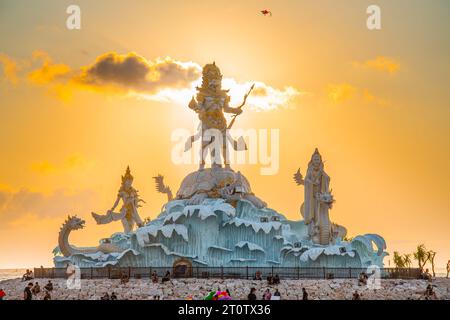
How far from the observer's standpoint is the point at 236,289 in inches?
1684

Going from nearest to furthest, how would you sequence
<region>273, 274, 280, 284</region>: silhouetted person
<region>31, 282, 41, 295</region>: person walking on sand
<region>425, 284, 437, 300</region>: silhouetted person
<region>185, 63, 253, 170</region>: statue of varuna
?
<region>425, 284, 437, 300</region>: silhouetted person → <region>31, 282, 41, 295</region>: person walking on sand → <region>273, 274, 280, 284</region>: silhouetted person → <region>185, 63, 253, 170</region>: statue of varuna

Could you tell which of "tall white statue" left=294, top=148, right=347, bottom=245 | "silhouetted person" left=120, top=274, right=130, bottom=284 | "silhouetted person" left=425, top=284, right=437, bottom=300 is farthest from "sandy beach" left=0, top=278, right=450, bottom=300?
"tall white statue" left=294, top=148, right=347, bottom=245

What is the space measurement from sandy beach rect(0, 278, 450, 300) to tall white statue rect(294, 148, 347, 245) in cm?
552

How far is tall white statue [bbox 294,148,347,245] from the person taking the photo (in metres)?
50.2

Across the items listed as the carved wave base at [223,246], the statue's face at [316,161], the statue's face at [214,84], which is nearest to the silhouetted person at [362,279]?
the carved wave base at [223,246]

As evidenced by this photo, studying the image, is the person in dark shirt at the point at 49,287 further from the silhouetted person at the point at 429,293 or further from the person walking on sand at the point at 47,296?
the silhouetted person at the point at 429,293

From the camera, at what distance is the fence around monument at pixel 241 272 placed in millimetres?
46781

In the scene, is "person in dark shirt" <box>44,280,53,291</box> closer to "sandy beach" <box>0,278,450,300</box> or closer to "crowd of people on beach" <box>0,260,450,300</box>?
"crowd of people on beach" <box>0,260,450,300</box>

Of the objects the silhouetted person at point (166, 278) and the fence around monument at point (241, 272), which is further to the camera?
the fence around monument at point (241, 272)

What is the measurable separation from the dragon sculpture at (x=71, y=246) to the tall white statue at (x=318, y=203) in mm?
11307

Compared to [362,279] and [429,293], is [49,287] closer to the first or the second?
[362,279]

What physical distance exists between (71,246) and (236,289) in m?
13.8
